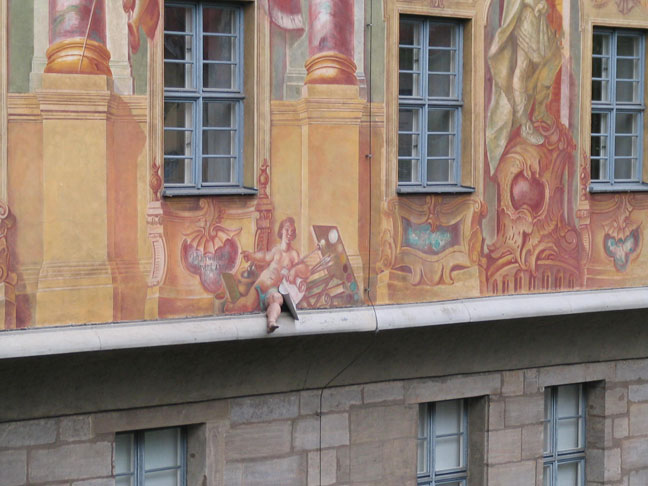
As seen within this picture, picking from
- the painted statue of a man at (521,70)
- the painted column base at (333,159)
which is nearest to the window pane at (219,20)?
the painted column base at (333,159)

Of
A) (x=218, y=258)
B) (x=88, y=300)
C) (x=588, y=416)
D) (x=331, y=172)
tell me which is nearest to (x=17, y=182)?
(x=88, y=300)

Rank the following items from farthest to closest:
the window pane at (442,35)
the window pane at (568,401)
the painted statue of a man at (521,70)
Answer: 1. the window pane at (568,401)
2. the painted statue of a man at (521,70)
3. the window pane at (442,35)

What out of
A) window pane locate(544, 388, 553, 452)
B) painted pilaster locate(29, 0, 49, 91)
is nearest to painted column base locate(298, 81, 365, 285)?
painted pilaster locate(29, 0, 49, 91)

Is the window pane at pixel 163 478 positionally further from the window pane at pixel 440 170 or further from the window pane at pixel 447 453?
the window pane at pixel 440 170

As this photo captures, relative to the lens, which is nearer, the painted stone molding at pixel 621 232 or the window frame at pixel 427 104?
the window frame at pixel 427 104

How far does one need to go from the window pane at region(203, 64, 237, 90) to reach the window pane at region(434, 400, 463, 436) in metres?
3.99

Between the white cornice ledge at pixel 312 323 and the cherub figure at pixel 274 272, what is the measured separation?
16 centimetres

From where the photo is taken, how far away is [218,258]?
41.1 ft

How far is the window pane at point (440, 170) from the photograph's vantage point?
1401 centimetres

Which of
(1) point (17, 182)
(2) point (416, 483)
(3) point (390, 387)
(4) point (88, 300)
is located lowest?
(2) point (416, 483)

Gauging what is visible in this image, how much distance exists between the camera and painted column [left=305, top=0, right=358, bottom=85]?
1291cm

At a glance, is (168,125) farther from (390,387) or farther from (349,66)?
(390,387)

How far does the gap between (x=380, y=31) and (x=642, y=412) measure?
5.44 metres

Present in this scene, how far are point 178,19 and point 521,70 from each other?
3620mm
